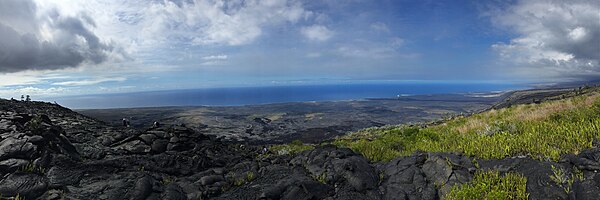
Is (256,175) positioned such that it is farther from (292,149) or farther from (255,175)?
(292,149)

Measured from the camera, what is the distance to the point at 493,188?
1023 centimetres

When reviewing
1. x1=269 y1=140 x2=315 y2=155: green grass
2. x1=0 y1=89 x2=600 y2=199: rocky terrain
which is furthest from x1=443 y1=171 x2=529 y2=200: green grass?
→ x1=269 y1=140 x2=315 y2=155: green grass

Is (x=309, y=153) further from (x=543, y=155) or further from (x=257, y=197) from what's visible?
(x=543, y=155)

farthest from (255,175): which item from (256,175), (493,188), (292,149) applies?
(493,188)

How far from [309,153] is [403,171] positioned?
4.87 meters

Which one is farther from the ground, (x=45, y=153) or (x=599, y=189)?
(x=45, y=153)

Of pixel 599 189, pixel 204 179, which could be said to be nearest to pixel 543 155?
pixel 599 189

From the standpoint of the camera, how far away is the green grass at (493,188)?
9578 millimetres

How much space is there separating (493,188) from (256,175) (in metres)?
8.78

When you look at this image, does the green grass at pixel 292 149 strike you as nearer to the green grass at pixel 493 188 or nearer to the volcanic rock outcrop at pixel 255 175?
the volcanic rock outcrop at pixel 255 175

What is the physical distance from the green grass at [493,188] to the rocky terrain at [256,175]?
0.97ft

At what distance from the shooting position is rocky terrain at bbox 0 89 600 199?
10.4m

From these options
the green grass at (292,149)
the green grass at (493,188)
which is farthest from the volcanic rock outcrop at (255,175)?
the green grass at (292,149)

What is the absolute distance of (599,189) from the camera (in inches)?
341
